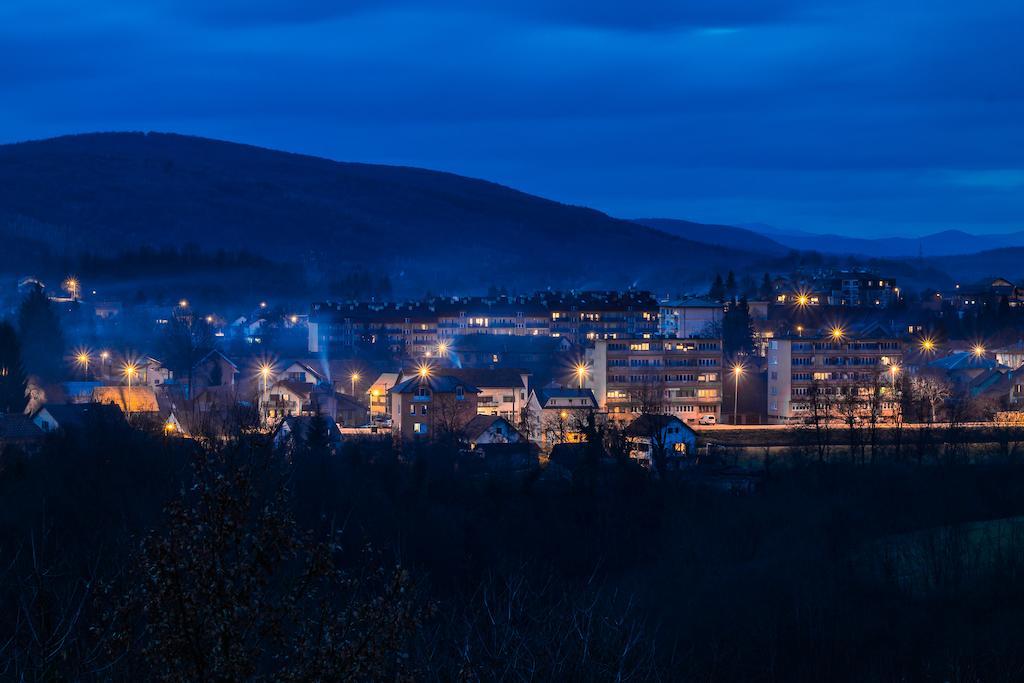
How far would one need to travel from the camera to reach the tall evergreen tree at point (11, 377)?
28.2 metres

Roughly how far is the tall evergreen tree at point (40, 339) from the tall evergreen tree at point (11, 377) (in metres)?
4.46

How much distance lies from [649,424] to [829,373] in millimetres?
8979

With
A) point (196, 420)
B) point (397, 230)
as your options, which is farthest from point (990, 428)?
point (397, 230)

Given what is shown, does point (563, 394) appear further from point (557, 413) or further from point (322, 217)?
point (322, 217)

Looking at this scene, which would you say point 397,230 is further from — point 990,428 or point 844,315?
point 990,428

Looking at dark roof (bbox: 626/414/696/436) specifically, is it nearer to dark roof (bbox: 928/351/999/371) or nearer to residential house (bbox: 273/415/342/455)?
residential house (bbox: 273/415/342/455)

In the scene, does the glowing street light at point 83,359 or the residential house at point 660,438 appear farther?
the glowing street light at point 83,359

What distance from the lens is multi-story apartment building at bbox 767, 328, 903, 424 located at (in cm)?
3064

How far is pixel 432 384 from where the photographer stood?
28.0m


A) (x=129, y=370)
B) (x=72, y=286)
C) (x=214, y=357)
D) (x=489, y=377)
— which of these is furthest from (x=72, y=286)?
(x=489, y=377)

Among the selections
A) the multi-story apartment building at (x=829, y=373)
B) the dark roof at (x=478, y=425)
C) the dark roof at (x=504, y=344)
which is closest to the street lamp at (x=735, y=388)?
the multi-story apartment building at (x=829, y=373)

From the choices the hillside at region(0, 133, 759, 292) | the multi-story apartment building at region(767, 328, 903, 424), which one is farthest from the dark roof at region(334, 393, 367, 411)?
the hillside at region(0, 133, 759, 292)

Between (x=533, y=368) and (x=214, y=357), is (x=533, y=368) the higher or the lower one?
the lower one

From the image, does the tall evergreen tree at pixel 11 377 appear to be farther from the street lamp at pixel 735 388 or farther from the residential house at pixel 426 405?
the street lamp at pixel 735 388
